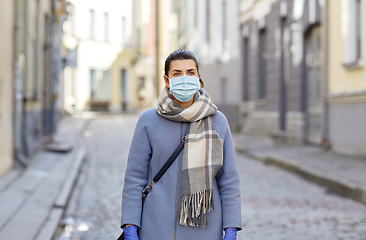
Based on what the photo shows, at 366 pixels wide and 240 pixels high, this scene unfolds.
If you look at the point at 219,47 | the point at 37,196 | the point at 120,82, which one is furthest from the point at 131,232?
the point at 120,82

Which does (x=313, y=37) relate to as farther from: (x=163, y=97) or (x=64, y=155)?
(x=163, y=97)

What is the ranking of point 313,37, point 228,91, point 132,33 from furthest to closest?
point 132,33, point 228,91, point 313,37

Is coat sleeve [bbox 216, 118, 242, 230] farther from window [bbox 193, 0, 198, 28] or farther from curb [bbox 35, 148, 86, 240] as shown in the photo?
window [bbox 193, 0, 198, 28]

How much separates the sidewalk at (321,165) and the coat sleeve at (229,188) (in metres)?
5.12

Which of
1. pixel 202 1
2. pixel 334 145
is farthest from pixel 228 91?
pixel 334 145

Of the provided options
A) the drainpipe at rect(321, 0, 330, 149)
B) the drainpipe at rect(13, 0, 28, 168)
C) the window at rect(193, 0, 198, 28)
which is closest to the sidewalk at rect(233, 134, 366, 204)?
the drainpipe at rect(321, 0, 330, 149)

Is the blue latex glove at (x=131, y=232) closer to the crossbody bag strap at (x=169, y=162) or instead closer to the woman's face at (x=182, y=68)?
the crossbody bag strap at (x=169, y=162)

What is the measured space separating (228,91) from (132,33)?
15.1m

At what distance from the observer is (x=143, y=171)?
255cm

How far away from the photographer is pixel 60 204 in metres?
6.44

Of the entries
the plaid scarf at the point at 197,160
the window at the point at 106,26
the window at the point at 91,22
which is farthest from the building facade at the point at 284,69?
the window at the point at 106,26

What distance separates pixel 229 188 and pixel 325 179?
637 cm

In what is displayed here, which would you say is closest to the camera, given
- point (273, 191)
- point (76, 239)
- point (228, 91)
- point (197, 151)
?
point (197, 151)

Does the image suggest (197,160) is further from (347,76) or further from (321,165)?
(347,76)
